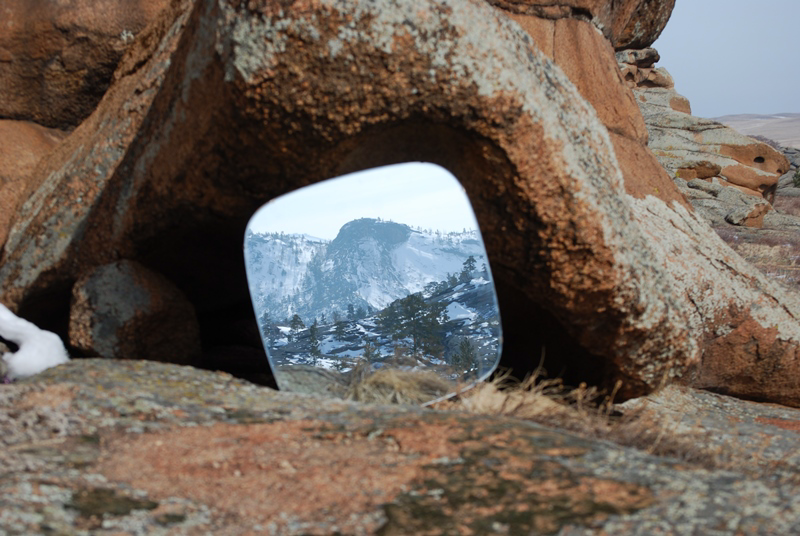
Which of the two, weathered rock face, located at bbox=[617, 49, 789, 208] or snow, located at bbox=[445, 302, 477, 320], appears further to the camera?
weathered rock face, located at bbox=[617, 49, 789, 208]

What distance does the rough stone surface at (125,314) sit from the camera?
10.9ft

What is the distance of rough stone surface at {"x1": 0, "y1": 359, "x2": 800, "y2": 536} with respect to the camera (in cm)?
180

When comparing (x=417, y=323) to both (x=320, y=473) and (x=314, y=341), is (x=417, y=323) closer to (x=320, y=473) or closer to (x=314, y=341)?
(x=314, y=341)

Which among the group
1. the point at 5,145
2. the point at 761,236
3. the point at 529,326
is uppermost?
the point at 761,236

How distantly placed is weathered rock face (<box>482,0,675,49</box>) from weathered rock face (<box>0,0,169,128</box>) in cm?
226

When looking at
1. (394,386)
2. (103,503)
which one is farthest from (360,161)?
(103,503)

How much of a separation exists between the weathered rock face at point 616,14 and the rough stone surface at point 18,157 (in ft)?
9.42

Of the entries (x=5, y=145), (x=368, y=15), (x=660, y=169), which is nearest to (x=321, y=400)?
(x=368, y=15)

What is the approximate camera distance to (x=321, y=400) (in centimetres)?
283

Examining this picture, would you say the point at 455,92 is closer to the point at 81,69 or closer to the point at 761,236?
the point at 81,69

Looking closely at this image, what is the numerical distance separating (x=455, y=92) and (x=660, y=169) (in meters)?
3.09

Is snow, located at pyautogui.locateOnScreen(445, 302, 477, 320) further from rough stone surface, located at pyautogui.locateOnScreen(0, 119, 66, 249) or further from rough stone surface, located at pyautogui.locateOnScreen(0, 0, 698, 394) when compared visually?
rough stone surface, located at pyautogui.locateOnScreen(0, 119, 66, 249)

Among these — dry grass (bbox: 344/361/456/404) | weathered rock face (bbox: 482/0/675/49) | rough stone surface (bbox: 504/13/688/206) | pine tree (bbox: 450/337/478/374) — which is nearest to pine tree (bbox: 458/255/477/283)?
pine tree (bbox: 450/337/478/374)

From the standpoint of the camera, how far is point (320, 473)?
2074 mm
